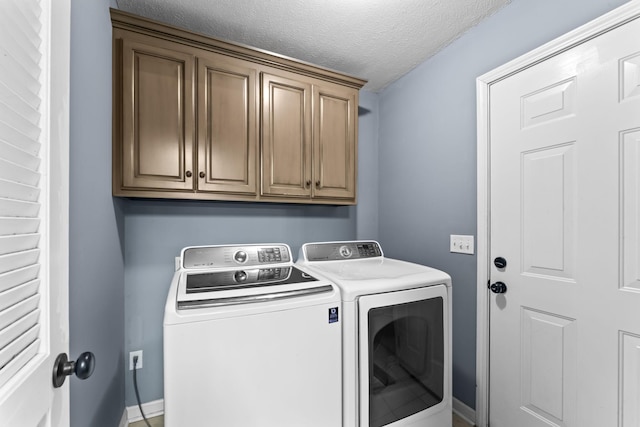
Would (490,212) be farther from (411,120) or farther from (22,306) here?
(22,306)

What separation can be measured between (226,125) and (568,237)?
1886 millimetres

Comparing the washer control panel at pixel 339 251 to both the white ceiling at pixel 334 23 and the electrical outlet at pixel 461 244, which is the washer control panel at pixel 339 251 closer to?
the electrical outlet at pixel 461 244

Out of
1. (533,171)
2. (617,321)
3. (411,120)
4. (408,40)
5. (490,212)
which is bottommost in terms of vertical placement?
(617,321)

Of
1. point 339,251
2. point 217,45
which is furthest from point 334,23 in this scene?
point 339,251

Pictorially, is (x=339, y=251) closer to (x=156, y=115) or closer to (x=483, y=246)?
(x=483, y=246)

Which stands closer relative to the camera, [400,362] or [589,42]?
[589,42]

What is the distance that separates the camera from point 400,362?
1389mm

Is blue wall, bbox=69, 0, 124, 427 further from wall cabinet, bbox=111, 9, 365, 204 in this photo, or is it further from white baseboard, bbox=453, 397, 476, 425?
white baseboard, bbox=453, 397, 476, 425

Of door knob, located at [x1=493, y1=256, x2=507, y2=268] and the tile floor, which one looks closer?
door knob, located at [x1=493, y1=256, x2=507, y2=268]

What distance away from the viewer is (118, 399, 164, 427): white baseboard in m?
1.75

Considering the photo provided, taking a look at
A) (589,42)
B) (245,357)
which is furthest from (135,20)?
(589,42)

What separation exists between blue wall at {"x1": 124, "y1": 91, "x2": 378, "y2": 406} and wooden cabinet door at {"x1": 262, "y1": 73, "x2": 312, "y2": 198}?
36cm

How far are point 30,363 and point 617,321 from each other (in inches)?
74.8

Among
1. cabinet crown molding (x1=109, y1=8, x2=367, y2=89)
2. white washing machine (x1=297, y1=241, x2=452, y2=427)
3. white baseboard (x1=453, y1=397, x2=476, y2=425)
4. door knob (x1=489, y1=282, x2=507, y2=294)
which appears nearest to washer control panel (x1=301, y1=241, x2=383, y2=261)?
white washing machine (x1=297, y1=241, x2=452, y2=427)
